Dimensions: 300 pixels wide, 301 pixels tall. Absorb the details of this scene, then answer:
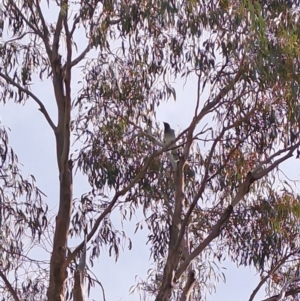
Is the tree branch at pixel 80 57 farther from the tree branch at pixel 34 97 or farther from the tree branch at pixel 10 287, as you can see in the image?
the tree branch at pixel 10 287

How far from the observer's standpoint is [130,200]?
683 cm

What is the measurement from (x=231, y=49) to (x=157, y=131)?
129 cm

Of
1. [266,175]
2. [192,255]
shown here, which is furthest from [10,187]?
[266,175]

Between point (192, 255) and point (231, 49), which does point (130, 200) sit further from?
point (231, 49)

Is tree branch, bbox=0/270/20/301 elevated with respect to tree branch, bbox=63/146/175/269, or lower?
lower

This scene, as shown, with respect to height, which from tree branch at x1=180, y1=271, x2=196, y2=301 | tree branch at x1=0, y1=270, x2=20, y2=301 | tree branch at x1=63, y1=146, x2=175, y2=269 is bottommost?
tree branch at x1=180, y1=271, x2=196, y2=301

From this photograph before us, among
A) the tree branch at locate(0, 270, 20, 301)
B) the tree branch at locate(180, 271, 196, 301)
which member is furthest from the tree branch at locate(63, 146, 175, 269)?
the tree branch at locate(180, 271, 196, 301)

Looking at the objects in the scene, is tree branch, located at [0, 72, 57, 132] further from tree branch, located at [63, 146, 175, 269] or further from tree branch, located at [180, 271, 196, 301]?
tree branch, located at [180, 271, 196, 301]

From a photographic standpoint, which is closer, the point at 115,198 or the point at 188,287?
the point at 188,287

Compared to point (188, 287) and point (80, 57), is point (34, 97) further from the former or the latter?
point (188, 287)

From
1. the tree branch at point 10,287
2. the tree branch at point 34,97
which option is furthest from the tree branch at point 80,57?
the tree branch at point 10,287

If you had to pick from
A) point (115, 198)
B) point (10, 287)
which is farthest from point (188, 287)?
point (10, 287)

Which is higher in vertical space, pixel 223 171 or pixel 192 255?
pixel 223 171

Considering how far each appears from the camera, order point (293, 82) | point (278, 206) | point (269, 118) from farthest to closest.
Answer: point (278, 206) → point (269, 118) → point (293, 82)
